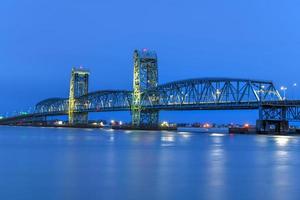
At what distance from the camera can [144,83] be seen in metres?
173

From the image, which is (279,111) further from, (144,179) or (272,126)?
(144,179)

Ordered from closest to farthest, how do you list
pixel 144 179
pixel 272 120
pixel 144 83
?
1. pixel 144 179
2. pixel 272 120
3. pixel 144 83

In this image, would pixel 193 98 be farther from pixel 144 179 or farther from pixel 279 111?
pixel 144 179

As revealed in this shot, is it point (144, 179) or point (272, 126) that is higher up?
point (272, 126)

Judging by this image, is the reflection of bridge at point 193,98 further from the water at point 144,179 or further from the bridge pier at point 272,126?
the water at point 144,179

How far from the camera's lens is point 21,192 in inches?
898

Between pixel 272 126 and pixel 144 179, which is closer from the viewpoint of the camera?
pixel 144 179

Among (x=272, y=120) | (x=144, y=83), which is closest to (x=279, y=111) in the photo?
(x=272, y=120)

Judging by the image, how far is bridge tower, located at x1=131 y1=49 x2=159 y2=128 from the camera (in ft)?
546

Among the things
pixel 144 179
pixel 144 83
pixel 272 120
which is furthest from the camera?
pixel 144 83

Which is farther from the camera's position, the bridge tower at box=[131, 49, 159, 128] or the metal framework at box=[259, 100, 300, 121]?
the bridge tower at box=[131, 49, 159, 128]

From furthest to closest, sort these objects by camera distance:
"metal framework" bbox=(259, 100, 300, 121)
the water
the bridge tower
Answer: the bridge tower
"metal framework" bbox=(259, 100, 300, 121)
the water

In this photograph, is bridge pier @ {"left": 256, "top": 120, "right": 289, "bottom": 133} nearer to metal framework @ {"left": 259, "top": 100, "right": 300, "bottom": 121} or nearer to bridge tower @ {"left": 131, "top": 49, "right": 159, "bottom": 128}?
metal framework @ {"left": 259, "top": 100, "right": 300, "bottom": 121}

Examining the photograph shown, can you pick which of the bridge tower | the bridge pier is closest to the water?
the bridge pier
